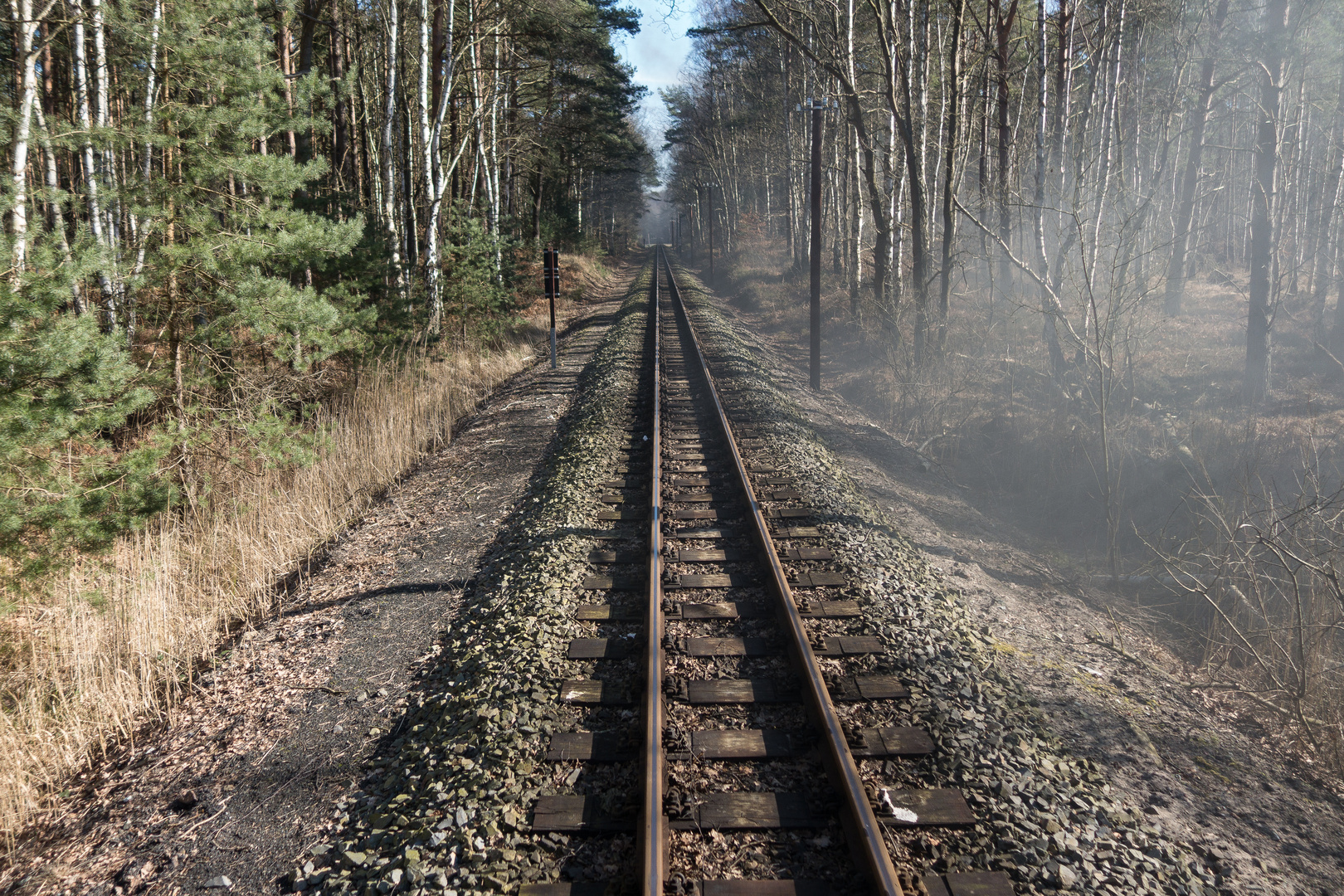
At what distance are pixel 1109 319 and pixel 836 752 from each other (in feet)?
20.0

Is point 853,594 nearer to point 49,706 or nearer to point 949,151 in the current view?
point 49,706

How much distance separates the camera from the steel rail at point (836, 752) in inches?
110

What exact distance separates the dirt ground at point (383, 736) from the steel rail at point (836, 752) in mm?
1339

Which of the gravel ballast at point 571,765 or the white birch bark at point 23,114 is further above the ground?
the white birch bark at point 23,114

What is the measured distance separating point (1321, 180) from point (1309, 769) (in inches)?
1186

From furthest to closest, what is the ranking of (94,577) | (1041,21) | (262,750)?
1. (1041,21)
2. (94,577)
3. (262,750)

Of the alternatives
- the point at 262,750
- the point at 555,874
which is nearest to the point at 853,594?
the point at 555,874

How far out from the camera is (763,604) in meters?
5.29

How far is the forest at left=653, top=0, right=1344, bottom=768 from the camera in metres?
6.78

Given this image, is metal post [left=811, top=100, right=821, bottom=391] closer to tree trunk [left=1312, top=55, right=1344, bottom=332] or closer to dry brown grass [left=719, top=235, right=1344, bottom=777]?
dry brown grass [left=719, top=235, right=1344, bottom=777]

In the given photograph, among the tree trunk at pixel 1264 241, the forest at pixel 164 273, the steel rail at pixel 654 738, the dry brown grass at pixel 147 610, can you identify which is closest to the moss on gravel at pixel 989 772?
the steel rail at pixel 654 738

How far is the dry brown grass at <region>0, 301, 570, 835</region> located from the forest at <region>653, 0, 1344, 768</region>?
6.83 meters

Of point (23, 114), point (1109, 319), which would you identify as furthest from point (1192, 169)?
point (23, 114)

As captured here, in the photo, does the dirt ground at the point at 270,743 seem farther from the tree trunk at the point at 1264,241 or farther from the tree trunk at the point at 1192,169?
the tree trunk at the point at 1192,169
